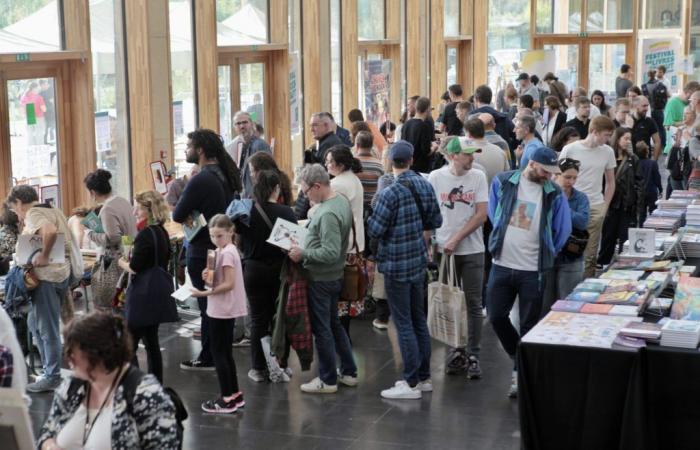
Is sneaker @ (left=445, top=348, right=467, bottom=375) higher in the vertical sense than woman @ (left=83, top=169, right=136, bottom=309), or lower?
lower

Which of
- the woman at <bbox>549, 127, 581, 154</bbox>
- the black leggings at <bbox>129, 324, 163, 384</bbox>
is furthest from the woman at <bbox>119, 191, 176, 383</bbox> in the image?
the woman at <bbox>549, 127, 581, 154</bbox>

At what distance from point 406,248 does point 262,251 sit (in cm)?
90

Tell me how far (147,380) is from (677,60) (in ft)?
67.2

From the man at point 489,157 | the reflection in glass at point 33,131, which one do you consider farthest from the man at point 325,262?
the reflection in glass at point 33,131

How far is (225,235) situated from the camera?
19.9 ft

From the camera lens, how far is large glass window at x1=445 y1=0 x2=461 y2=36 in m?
19.5

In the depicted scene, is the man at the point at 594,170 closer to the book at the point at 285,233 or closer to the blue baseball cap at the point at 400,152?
the blue baseball cap at the point at 400,152

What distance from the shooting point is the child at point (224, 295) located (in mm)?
6035

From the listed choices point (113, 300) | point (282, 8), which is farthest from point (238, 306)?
point (282, 8)

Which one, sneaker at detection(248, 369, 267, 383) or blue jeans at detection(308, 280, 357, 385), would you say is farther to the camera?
sneaker at detection(248, 369, 267, 383)

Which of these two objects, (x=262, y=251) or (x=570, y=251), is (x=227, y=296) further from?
(x=570, y=251)

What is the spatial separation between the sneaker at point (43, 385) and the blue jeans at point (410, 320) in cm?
216

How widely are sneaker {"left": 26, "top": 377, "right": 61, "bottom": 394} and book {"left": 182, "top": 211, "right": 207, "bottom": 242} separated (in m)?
1.21

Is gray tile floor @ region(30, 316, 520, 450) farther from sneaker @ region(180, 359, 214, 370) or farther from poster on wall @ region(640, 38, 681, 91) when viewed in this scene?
poster on wall @ region(640, 38, 681, 91)
